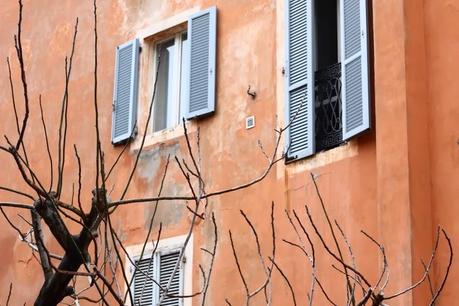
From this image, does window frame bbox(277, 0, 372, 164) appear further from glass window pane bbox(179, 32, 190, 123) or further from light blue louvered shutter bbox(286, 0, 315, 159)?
glass window pane bbox(179, 32, 190, 123)

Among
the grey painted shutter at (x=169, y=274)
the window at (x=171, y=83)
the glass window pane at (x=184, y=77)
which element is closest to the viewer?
the grey painted shutter at (x=169, y=274)

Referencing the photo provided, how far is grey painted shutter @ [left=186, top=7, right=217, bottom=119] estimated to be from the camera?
13.0 metres

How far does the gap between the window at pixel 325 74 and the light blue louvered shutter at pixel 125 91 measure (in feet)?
7.75

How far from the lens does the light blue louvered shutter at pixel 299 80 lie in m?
11.7

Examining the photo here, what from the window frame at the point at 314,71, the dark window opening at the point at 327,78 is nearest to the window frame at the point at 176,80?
the window frame at the point at 314,71

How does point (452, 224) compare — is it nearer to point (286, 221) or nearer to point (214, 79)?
point (286, 221)

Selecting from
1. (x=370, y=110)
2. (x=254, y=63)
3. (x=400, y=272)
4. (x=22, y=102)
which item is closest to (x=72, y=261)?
(x=400, y=272)

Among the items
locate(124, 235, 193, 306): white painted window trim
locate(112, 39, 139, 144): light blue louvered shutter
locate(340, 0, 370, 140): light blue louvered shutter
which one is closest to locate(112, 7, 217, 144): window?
locate(112, 39, 139, 144): light blue louvered shutter

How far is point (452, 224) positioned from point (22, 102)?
708 cm

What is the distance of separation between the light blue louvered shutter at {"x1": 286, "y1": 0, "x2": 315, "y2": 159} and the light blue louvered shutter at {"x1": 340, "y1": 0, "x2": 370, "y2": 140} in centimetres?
49

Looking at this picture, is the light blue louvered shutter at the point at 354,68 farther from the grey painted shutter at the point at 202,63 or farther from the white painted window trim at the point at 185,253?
the white painted window trim at the point at 185,253

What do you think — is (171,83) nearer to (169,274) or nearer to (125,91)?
(125,91)

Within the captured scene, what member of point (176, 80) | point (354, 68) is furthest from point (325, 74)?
point (176, 80)

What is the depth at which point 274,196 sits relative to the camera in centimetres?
1187
